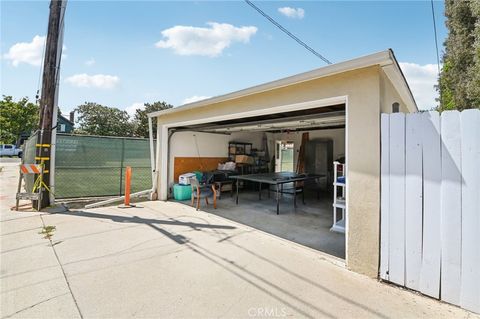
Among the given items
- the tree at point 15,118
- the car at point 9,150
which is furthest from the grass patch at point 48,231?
the car at point 9,150

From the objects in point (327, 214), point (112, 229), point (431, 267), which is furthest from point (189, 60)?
point (431, 267)

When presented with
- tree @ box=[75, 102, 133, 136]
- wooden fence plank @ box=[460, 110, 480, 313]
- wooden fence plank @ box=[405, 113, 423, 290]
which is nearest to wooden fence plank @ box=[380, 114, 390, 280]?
wooden fence plank @ box=[405, 113, 423, 290]

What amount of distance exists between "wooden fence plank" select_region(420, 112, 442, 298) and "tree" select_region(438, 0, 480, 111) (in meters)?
11.1

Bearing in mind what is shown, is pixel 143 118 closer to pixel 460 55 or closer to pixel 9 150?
pixel 9 150

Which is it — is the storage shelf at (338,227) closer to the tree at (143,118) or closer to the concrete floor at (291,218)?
the concrete floor at (291,218)

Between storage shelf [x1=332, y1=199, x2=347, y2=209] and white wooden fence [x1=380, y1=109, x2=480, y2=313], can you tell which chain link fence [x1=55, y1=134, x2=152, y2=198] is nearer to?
storage shelf [x1=332, y1=199, x2=347, y2=209]

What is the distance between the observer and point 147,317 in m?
1.88

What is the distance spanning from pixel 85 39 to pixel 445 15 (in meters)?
17.6

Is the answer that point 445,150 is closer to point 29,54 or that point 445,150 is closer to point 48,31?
point 48,31

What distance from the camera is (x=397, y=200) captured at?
2.46 metres

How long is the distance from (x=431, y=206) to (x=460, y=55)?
13.9m

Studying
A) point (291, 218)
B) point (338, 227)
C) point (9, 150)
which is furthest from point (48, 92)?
point (9, 150)

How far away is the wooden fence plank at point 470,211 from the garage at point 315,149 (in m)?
0.71

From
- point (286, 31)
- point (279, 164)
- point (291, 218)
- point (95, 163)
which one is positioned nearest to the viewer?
point (291, 218)
